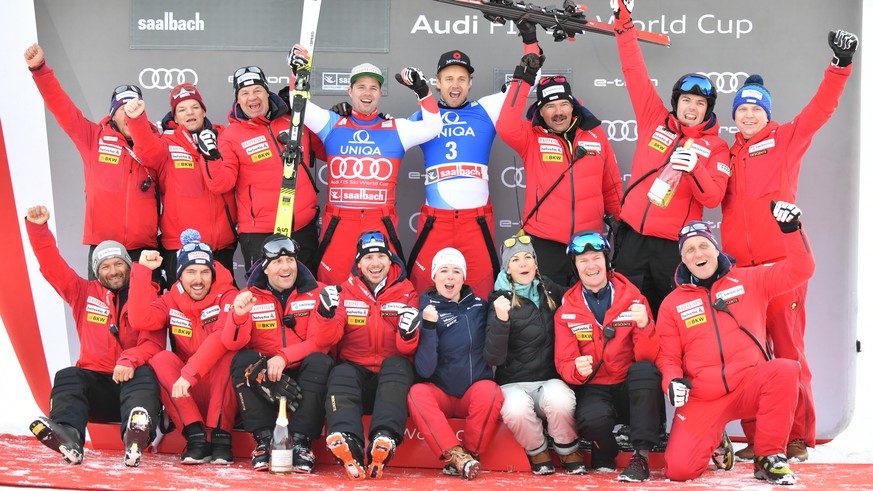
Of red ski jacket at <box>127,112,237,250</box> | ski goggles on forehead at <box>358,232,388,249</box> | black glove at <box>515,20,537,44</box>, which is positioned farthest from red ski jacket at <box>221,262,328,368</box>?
black glove at <box>515,20,537,44</box>

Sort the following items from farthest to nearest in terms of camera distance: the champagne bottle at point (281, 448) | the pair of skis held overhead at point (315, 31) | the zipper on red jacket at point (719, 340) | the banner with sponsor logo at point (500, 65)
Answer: the banner with sponsor logo at point (500, 65) < the pair of skis held overhead at point (315, 31) < the zipper on red jacket at point (719, 340) < the champagne bottle at point (281, 448)

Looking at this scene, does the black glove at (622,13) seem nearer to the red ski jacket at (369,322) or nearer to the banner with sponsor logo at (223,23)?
the banner with sponsor logo at (223,23)

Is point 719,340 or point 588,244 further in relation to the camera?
point 588,244

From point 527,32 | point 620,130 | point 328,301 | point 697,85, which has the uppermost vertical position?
point 527,32

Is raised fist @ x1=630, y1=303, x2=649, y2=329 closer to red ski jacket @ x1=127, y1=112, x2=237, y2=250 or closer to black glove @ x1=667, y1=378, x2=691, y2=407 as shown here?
black glove @ x1=667, y1=378, x2=691, y2=407

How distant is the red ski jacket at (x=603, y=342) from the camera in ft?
16.6

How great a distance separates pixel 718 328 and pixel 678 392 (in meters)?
0.50

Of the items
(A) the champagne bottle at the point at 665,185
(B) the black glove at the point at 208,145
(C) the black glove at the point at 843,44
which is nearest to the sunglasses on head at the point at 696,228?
(A) the champagne bottle at the point at 665,185

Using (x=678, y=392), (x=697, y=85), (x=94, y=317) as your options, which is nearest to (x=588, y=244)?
(x=678, y=392)

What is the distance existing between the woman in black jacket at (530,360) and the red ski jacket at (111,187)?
225 cm

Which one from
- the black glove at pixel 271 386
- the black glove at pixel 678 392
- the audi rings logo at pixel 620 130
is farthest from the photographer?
the audi rings logo at pixel 620 130

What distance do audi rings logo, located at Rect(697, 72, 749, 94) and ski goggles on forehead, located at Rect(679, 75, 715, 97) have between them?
855 millimetres

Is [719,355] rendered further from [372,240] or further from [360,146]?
[360,146]

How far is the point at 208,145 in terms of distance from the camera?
5.61 metres
